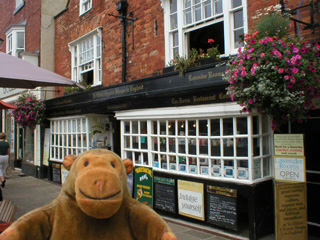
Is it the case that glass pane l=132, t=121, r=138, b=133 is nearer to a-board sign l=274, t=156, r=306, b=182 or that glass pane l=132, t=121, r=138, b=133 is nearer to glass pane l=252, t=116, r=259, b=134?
glass pane l=252, t=116, r=259, b=134

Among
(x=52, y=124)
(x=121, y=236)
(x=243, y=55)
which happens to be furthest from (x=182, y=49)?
(x=52, y=124)

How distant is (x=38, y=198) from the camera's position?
843 centimetres

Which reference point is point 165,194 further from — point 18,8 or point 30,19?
point 18,8

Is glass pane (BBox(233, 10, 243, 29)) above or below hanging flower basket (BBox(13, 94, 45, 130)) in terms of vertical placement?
above

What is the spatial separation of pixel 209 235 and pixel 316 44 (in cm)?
362

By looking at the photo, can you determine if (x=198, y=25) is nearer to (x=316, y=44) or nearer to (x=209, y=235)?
(x=316, y=44)

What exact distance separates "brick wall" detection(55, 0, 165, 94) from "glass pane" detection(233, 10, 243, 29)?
6.40 ft

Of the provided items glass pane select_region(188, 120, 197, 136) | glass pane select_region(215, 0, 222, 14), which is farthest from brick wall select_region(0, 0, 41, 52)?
glass pane select_region(188, 120, 197, 136)

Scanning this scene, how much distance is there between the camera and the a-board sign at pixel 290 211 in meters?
4.44

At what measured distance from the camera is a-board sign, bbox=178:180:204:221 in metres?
5.68

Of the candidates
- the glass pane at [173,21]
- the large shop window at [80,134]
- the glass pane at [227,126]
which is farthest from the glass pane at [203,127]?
the large shop window at [80,134]

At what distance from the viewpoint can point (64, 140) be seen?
1047 cm

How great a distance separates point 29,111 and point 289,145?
371 inches

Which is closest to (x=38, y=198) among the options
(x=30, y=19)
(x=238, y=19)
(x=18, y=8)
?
(x=238, y=19)
